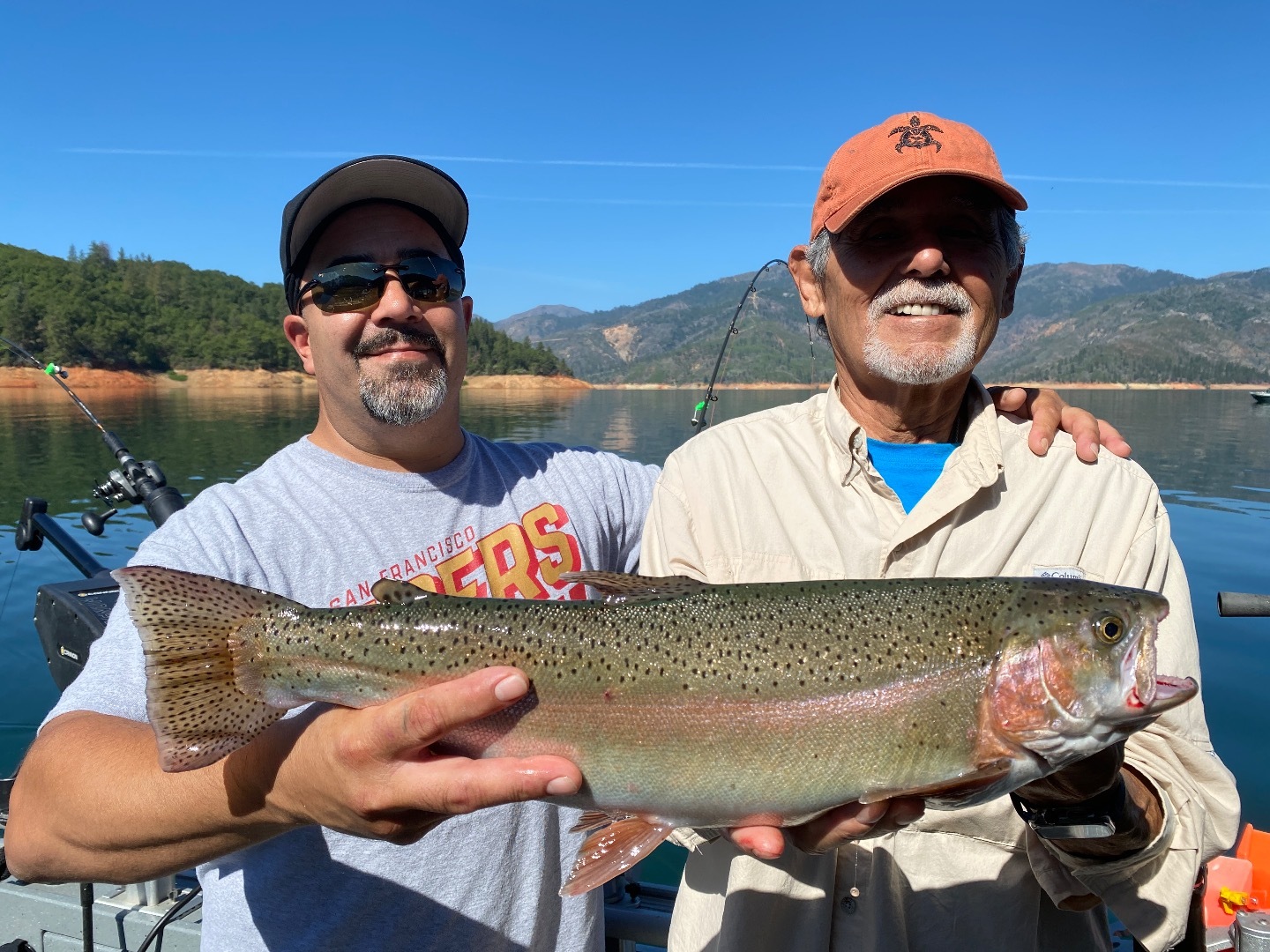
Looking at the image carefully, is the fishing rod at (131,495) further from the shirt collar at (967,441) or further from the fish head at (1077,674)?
the fish head at (1077,674)

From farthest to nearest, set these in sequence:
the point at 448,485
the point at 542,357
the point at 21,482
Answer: the point at 542,357
the point at 21,482
the point at 448,485

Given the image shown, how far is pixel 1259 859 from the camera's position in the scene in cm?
529

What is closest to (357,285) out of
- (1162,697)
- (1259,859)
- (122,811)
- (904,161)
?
(122,811)

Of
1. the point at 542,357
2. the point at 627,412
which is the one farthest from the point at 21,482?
the point at 542,357

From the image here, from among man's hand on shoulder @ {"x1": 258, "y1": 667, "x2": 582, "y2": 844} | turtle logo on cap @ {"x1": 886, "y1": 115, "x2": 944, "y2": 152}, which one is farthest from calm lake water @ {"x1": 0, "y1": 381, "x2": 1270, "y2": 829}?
turtle logo on cap @ {"x1": 886, "y1": 115, "x2": 944, "y2": 152}

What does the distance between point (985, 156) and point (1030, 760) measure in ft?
7.86

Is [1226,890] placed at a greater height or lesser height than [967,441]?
lesser

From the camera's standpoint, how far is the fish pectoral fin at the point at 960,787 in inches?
98.9

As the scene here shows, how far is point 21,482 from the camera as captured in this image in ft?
98.1

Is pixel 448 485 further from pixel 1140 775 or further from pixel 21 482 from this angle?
pixel 21 482

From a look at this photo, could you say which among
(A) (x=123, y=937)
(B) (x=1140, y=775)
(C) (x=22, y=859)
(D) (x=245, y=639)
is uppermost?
(D) (x=245, y=639)

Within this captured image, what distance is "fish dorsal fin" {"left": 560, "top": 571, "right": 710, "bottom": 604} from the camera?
293cm

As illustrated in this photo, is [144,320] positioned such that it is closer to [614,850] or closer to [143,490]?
[143,490]

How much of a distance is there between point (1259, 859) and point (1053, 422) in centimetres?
420
